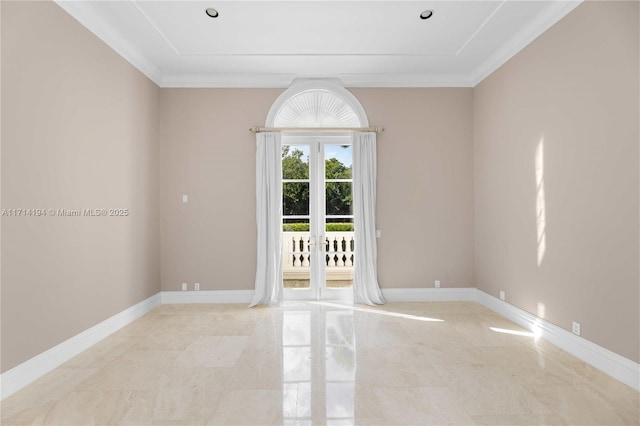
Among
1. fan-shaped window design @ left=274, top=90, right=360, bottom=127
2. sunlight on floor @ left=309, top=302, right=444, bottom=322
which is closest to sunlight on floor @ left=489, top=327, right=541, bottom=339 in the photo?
sunlight on floor @ left=309, top=302, right=444, bottom=322

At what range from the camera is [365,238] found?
5141 millimetres

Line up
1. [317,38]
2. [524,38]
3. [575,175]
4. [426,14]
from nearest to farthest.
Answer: [575,175] → [426,14] → [524,38] → [317,38]

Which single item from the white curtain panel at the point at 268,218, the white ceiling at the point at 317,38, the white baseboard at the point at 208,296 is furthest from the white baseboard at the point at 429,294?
the white ceiling at the point at 317,38

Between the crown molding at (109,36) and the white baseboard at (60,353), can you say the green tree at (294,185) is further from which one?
the white baseboard at (60,353)

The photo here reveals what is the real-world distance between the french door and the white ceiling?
40.5 inches

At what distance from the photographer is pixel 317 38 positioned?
4.12 metres

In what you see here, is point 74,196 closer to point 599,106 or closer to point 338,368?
point 338,368

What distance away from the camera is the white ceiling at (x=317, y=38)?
3.50 meters

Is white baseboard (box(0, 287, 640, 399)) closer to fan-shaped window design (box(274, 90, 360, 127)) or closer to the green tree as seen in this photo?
the green tree

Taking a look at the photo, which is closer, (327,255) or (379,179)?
(379,179)

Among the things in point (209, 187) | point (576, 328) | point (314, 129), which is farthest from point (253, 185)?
point (576, 328)

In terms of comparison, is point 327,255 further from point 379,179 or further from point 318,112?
point 318,112

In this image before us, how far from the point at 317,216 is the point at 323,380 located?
9.38ft

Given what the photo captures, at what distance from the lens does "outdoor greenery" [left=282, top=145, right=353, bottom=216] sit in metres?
5.36
